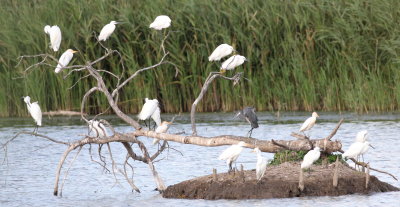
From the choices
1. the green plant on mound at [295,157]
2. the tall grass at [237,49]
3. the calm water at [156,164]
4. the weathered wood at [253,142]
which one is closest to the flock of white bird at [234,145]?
the weathered wood at [253,142]

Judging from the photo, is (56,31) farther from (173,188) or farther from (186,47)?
(186,47)

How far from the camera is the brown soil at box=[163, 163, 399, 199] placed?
9852mm

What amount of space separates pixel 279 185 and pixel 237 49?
838 centimetres

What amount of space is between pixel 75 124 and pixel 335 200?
10125 millimetres

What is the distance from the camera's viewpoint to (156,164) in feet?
45.2

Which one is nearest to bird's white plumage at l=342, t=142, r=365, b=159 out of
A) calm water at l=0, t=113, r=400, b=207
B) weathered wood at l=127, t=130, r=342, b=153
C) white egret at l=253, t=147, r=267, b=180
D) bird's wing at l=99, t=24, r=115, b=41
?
weathered wood at l=127, t=130, r=342, b=153

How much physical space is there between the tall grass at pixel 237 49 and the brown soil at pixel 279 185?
687 centimetres

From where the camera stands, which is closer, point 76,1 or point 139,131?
point 139,131

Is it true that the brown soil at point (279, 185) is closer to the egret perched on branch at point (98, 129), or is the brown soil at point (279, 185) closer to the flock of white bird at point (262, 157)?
the flock of white bird at point (262, 157)

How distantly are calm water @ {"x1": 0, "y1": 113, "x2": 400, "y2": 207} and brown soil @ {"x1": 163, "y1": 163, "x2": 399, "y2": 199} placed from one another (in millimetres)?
121

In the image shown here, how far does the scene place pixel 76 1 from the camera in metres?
18.6

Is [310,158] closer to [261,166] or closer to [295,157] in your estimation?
[261,166]

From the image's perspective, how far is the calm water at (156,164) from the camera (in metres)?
10.5

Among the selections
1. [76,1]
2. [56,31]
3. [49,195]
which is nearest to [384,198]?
[49,195]
